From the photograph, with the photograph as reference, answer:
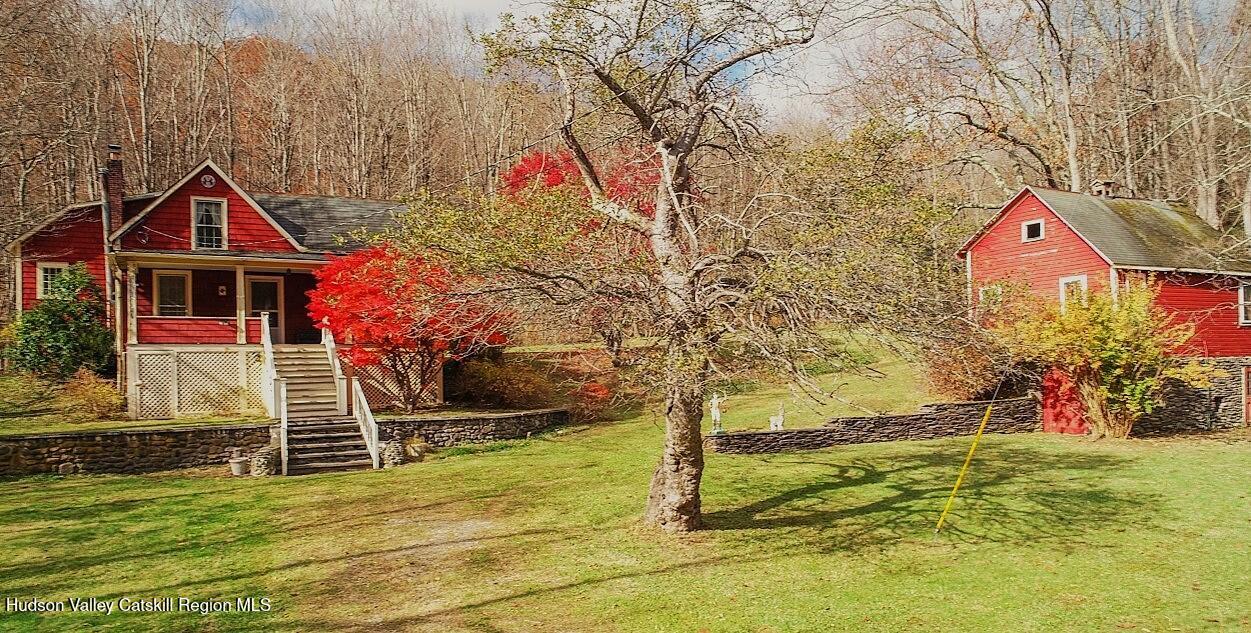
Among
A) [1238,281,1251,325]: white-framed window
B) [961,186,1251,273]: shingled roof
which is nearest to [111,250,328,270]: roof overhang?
[961,186,1251,273]: shingled roof

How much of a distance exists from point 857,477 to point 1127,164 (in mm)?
23122

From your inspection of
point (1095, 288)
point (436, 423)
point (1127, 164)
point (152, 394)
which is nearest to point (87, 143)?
point (152, 394)

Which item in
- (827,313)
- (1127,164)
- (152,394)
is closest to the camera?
(827,313)

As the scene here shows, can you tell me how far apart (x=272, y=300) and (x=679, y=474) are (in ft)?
57.5

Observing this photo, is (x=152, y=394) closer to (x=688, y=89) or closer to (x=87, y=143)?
(x=688, y=89)

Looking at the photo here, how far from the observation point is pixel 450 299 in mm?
9492

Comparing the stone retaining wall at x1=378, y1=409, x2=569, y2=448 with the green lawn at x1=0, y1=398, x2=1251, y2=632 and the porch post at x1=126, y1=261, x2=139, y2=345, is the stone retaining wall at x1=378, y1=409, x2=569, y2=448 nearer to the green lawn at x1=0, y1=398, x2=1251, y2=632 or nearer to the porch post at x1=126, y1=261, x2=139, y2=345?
Answer: the green lawn at x1=0, y1=398, x2=1251, y2=632

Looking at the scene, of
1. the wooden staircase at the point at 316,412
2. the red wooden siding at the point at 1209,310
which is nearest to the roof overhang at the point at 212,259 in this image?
the wooden staircase at the point at 316,412

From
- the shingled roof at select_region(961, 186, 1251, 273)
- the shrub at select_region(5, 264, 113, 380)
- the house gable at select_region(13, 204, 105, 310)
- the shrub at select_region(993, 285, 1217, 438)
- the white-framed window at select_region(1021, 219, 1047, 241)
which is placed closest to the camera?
the shrub at select_region(993, 285, 1217, 438)

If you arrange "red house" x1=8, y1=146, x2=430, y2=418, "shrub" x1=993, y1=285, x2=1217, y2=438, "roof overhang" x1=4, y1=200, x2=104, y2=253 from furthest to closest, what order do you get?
"roof overhang" x1=4, y1=200, x2=104, y2=253 < "red house" x1=8, y1=146, x2=430, y2=418 < "shrub" x1=993, y1=285, x2=1217, y2=438

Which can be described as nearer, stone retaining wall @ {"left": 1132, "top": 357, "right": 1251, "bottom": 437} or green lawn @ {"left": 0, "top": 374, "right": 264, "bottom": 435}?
green lawn @ {"left": 0, "top": 374, "right": 264, "bottom": 435}

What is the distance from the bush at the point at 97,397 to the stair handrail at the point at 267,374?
3.18 meters

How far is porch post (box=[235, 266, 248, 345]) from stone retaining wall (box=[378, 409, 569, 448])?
607 cm

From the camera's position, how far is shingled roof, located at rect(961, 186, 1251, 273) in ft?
71.4
